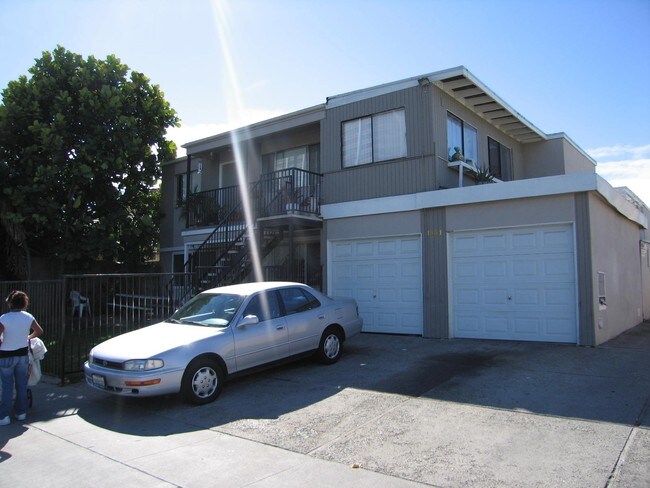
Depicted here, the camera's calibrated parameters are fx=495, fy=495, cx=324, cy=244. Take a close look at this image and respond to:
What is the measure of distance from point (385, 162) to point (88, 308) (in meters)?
7.27

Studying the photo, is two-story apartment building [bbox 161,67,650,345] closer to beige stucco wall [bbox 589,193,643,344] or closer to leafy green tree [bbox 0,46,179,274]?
beige stucco wall [bbox 589,193,643,344]

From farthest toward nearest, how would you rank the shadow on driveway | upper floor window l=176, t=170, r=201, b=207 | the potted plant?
upper floor window l=176, t=170, r=201, b=207 < the potted plant < the shadow on driveway

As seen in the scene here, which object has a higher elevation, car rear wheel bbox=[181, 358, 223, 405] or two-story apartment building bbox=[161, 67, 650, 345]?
two-story apartment building bbox=[161, 67, 650, 345]

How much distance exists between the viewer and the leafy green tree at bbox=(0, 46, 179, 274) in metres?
14.0

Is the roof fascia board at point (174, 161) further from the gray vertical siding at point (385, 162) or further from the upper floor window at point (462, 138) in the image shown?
the upper floor window at point (462, 138)

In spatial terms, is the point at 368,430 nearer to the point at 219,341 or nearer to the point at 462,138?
the point at 219,341

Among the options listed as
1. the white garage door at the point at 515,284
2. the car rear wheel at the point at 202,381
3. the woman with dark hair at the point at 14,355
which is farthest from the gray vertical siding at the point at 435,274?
the woman with dark hair at the point at 14,355

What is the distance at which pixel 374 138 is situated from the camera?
12375 millimetres

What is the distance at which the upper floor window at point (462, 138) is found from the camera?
12.4 m

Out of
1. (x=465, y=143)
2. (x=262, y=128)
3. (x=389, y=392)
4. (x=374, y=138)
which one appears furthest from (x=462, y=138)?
(x=389, y=392)

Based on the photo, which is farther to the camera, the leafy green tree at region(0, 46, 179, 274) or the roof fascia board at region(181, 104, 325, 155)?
the leafy green tree at region(0, 46, 179, 274)

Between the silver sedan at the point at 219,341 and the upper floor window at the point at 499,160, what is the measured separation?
8363mm

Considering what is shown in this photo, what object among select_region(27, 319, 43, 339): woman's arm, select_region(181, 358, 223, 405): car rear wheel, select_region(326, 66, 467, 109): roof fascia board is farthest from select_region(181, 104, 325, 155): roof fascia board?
select_region(27, 319, 43, 339): woman's arm

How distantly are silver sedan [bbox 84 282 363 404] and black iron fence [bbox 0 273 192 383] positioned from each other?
58.8 inches
